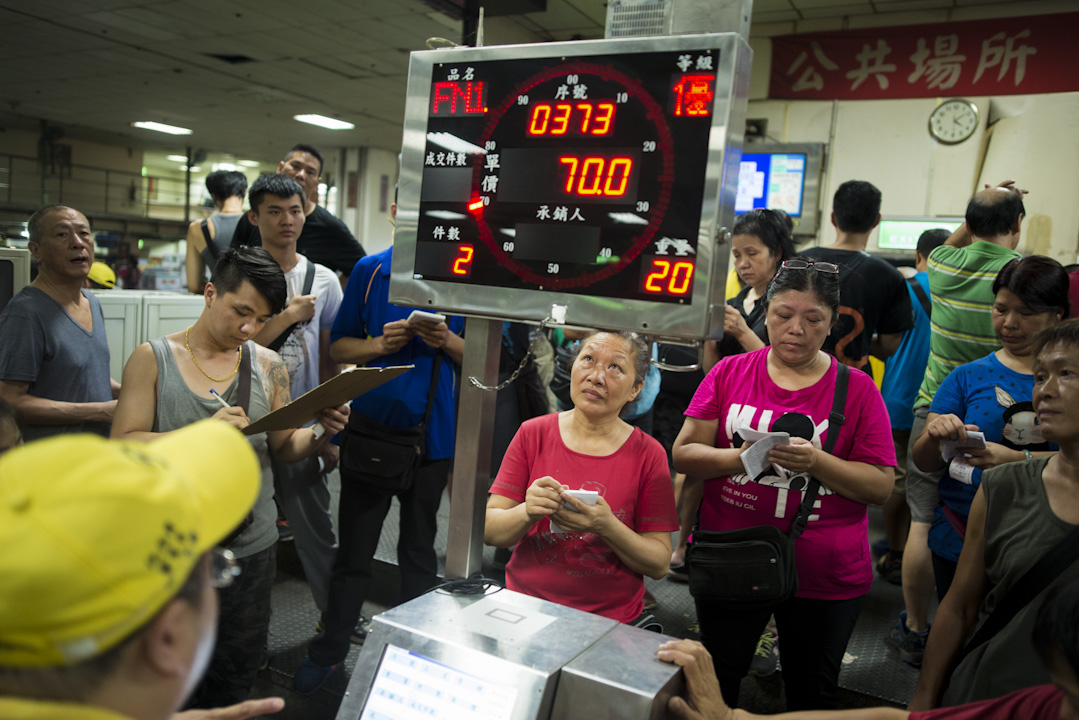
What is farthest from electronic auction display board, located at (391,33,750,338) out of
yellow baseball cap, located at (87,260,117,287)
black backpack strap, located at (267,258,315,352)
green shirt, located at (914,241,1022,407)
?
yellow baseball cap, located at (87,260,117,287)

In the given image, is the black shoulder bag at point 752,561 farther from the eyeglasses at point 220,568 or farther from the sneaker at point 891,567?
the sneaker at point 891,567

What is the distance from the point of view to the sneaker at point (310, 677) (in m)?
2.49

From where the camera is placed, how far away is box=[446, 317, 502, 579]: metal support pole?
1.50 meters

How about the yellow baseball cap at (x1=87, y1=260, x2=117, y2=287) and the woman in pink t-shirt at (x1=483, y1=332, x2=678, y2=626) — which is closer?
the woman in pink t-shirt at (x1=483, y1=332, x2=678, y2=626)

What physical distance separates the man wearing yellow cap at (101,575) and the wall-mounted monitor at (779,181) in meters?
5.96

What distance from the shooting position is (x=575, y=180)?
4.38 feet

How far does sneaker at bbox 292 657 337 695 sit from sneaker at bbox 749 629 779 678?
1489 millimetres

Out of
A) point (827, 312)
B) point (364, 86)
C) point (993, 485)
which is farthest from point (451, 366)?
point (364, 86)

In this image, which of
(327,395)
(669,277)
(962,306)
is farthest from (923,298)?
(327,395)

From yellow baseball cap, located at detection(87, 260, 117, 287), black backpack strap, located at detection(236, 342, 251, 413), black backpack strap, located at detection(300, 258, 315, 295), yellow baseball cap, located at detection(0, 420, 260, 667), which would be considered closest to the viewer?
yellow baseball cap, located at detection(0, 420, 260, 667)

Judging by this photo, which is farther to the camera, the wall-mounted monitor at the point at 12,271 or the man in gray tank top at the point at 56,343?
the wall-mounted monitor at the point at 12,271

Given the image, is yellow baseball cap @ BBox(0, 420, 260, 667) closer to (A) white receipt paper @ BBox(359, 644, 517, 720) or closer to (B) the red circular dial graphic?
(A) white receipt paper @ BBox(359, 644, 517, 720)

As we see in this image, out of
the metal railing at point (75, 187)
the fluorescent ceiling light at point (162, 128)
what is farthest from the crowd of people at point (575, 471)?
the metal railing at point (75, 187)

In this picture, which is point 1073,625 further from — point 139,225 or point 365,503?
point 139,225
